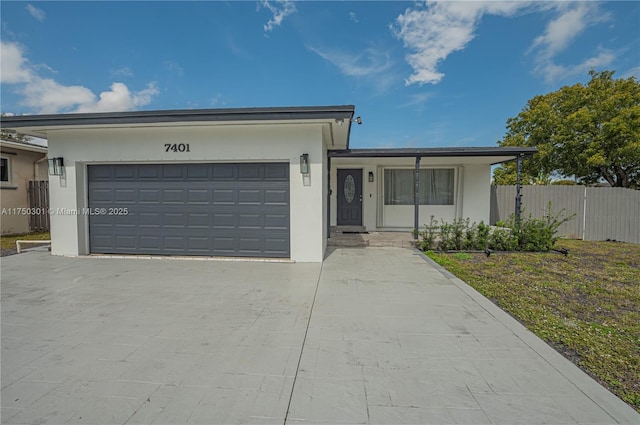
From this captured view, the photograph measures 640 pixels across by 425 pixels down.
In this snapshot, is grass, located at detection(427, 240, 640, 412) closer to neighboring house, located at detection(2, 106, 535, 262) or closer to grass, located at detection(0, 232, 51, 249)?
neighboring house, located at detection(2, 106, 535, 262)

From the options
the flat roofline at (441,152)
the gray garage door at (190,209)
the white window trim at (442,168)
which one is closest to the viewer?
the gray garage door at (190,209)

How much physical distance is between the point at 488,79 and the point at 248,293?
13.1 meters

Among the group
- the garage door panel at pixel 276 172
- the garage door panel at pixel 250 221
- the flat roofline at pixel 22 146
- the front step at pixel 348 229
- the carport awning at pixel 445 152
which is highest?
the flat roofline at pixel 22 146

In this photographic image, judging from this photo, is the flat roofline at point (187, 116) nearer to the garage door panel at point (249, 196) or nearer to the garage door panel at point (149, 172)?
the garage door panel at point (149, 172)

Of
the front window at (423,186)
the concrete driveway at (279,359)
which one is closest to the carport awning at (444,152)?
the front window at (423,186)

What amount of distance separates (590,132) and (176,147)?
1716 cm

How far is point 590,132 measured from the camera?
13.3 m

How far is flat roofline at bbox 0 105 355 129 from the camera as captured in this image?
548 cm

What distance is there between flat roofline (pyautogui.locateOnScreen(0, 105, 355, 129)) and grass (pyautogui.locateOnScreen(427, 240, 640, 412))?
12.8ft

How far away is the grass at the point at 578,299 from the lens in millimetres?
2455

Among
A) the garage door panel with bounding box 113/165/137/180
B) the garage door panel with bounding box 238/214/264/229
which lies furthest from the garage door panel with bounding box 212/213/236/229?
the garage door panel with bounding box 113/165/137/180

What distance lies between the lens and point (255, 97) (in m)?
10.9

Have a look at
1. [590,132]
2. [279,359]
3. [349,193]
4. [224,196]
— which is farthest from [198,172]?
[590,132]

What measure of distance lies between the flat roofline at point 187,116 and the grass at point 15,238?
4.04m
